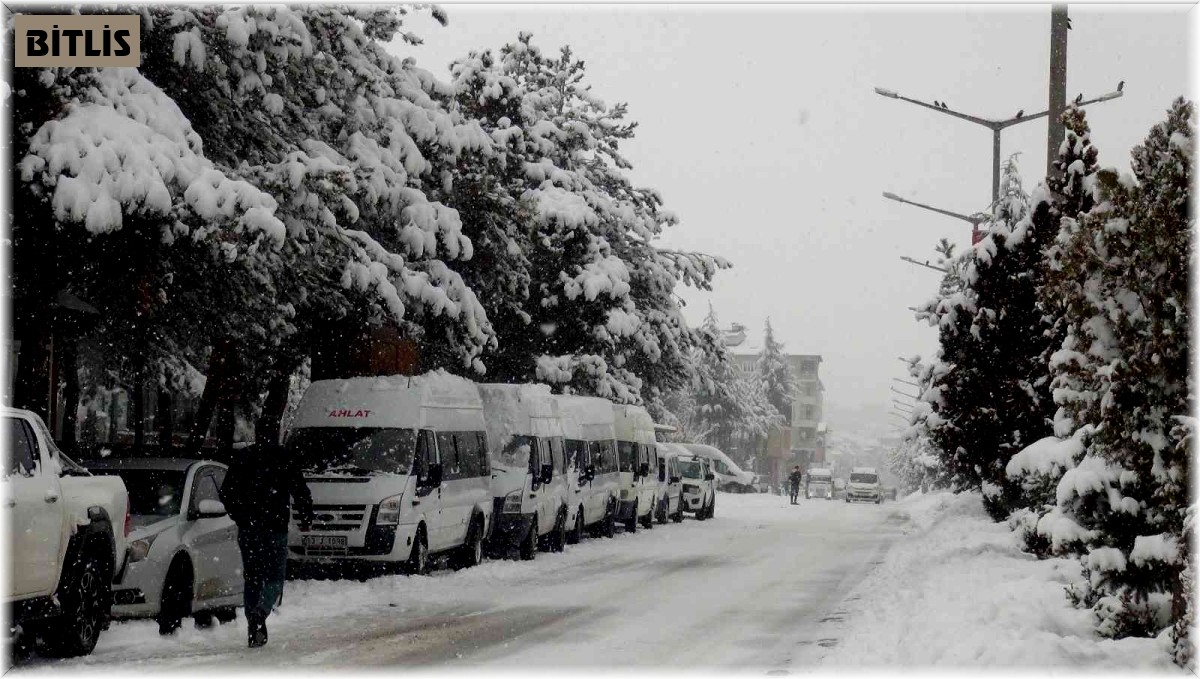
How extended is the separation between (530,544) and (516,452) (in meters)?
1.45

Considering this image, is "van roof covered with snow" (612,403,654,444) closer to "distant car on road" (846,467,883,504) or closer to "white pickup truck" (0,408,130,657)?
"white pickup truck" (0,408,130,657)

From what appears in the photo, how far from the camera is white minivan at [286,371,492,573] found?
18734 mm

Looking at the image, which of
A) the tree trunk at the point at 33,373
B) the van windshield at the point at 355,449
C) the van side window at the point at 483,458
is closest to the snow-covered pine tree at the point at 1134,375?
the van windshield at the point at 355,449

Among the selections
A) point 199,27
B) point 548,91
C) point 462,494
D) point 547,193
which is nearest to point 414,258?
point 462,494

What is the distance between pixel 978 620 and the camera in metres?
12.2

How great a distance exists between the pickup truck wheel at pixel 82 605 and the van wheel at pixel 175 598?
1.13 metres

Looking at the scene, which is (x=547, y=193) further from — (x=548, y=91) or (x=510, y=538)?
(x=510, y=538)

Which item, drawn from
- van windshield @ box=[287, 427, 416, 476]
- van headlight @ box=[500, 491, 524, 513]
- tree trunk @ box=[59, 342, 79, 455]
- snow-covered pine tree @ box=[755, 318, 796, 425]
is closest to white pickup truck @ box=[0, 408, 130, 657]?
van windshield @ box=[287, 427, 416, 476]

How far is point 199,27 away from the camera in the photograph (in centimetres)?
1526

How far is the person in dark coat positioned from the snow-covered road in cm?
40

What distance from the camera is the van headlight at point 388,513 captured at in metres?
18.8

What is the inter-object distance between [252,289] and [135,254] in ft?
4.57

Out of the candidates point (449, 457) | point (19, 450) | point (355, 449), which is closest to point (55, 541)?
point (19, 450)

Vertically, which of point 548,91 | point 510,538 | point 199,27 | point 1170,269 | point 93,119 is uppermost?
point 548,91
